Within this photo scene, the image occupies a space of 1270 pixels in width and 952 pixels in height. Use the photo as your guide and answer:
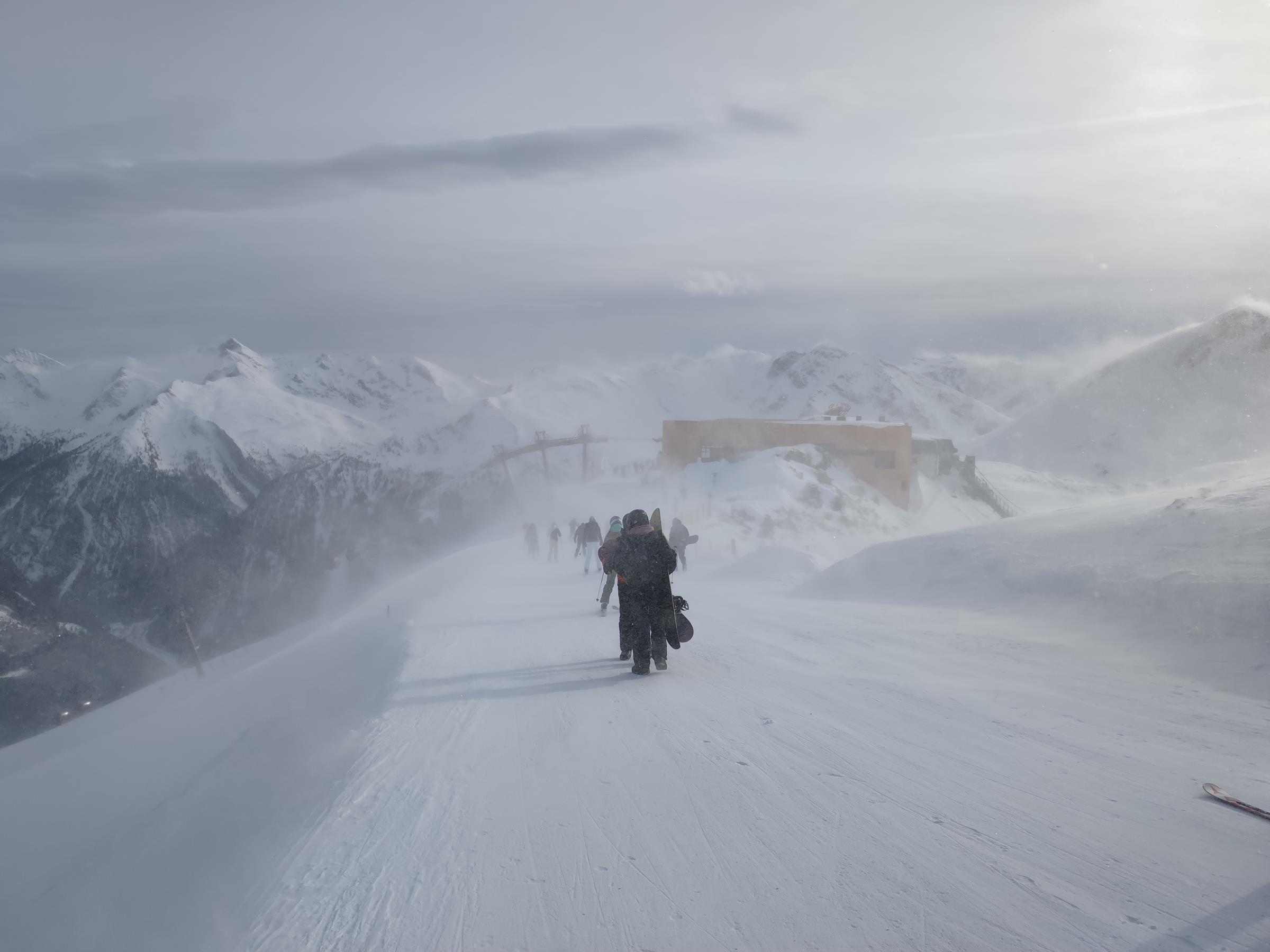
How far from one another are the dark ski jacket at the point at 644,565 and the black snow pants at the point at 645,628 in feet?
0.12

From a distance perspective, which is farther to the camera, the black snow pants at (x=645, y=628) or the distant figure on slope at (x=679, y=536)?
the distant figure on slope at (x=679, y=536)

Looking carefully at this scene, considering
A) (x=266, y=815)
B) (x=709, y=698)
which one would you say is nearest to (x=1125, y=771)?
(x=709, y=698)

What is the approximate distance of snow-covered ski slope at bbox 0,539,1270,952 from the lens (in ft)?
→ 10.1

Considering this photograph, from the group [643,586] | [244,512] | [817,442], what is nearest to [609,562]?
[643,586]

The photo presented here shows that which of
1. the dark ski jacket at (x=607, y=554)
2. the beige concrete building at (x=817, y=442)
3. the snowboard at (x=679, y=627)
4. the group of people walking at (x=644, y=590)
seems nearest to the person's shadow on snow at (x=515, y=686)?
the group of people walking at (x=644, y=590)

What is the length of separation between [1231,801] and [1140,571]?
18.7ft

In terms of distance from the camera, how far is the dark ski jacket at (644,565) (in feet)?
23.3

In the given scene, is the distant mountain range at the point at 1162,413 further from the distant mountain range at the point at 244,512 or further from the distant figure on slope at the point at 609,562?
the distant figure on slope at the point at 609,562

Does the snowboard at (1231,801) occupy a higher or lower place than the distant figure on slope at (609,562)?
lower

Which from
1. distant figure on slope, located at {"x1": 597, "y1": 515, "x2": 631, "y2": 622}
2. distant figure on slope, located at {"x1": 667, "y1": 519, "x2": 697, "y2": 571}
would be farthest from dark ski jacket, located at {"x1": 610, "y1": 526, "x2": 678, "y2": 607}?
distant figure on slope, located at {"x1": 667, "y1": 519, "x2": 697, "y2": 571}

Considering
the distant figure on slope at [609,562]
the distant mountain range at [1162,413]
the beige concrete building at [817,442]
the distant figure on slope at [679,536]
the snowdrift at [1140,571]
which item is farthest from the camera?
the distant mountain range at [1162,413]

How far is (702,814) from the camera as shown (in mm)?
4031

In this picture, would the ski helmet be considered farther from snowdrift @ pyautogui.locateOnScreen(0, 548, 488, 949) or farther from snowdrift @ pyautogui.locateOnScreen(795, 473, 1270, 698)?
snowdrift @ pyautogui.locateOnScreen(795, 473, 1270, 698)

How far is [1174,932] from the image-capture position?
2889 mm
